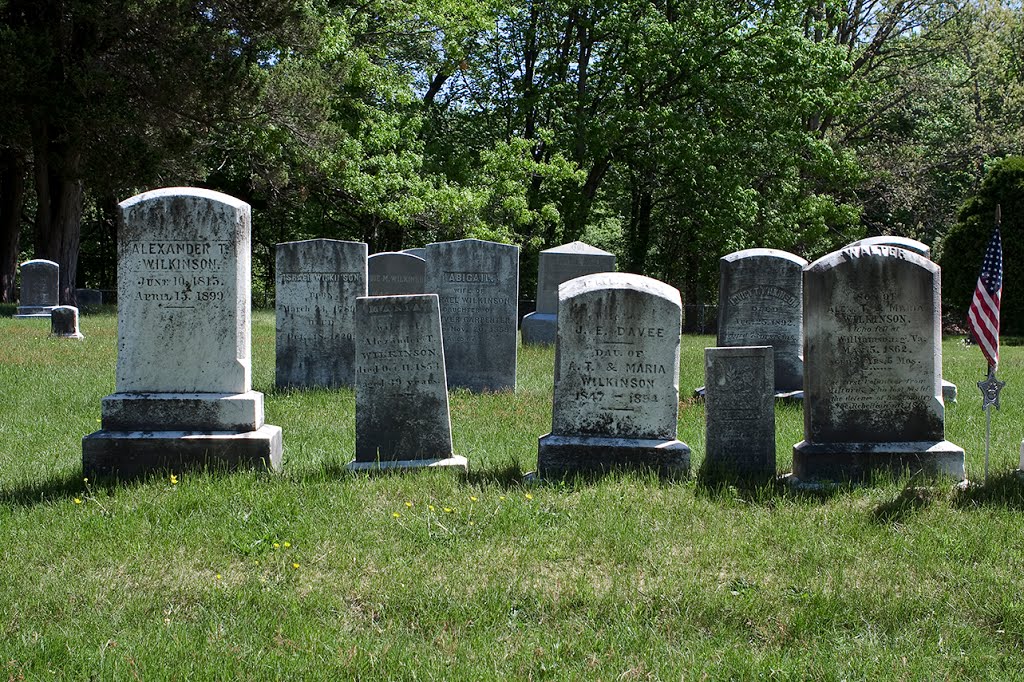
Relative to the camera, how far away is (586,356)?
7.04 meters

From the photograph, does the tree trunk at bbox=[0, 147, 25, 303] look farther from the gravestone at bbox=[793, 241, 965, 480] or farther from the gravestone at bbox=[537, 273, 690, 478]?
the gravestone at bbox=[793, 241, 965, 480]

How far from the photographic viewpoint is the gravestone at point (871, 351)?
690cm

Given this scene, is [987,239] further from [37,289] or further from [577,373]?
[37,289]

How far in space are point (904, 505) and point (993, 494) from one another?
29.6 inches

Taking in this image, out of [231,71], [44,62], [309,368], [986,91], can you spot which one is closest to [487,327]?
[309,368]

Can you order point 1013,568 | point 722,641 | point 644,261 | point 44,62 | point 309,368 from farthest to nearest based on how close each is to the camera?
point 644,261, point 44,62, point 309,368, point 1013,568, point 722,641

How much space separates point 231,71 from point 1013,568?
1818 centimetres

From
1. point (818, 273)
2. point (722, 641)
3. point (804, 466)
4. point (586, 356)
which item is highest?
point (818, 273)

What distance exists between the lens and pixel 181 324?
7.11m

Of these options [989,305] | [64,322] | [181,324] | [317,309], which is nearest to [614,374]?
[989,305]

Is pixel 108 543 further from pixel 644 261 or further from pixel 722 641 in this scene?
pixel 644 261

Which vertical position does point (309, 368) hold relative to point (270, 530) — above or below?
above

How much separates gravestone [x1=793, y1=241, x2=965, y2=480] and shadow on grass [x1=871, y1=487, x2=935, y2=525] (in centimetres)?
57

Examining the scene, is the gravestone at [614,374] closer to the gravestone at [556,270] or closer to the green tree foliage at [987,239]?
the gravestone at [556,270]
